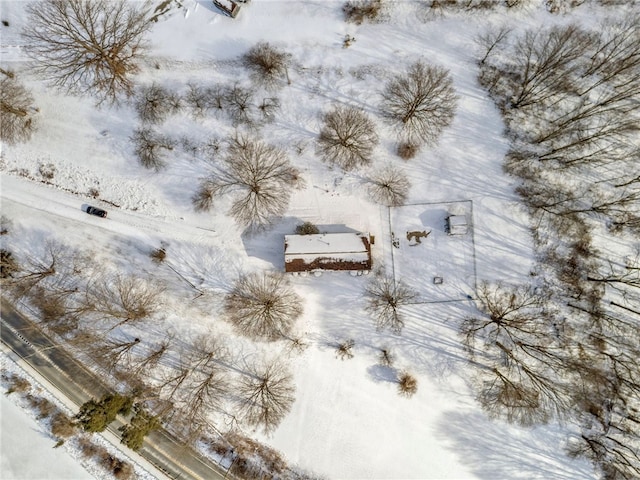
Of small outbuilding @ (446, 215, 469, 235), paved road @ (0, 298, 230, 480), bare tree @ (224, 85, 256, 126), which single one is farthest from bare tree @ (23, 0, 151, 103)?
small outbuilding @ (446, 215, 469, 235)

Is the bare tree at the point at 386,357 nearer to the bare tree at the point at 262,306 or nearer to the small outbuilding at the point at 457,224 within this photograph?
the bare tree at the point at 262,306

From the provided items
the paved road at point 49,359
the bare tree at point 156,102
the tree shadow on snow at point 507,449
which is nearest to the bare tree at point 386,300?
the tree shadow on snow at point 507,449

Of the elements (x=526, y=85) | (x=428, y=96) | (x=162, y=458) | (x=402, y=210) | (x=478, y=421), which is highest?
(x=526, y=85)

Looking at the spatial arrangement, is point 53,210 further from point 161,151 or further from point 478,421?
point 478,421

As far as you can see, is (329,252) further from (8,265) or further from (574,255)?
(8,265)

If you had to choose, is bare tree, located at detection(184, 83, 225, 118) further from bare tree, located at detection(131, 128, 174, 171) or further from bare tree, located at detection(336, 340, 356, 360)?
bare tree, located at detection(336, 340, 356, 360)

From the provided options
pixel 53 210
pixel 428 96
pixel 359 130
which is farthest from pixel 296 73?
pixel 53 210
